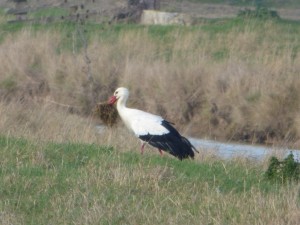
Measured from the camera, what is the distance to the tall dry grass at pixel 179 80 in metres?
18.0

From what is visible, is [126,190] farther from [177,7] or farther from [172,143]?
[177,7]

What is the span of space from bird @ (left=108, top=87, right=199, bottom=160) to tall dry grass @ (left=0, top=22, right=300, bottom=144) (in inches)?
146

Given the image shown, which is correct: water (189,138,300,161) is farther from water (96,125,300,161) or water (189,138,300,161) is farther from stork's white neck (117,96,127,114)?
stork's white neck (117,96,127,114)

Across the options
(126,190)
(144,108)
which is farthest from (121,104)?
(144,108)

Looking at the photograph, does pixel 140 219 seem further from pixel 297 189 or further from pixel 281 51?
pixel 281 51

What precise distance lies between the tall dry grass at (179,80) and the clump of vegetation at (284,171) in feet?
21.9

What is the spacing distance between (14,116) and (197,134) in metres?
3.96

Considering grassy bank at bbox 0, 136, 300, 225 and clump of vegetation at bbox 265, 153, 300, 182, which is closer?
grassy bank at bbox 0, 136, 300, 225

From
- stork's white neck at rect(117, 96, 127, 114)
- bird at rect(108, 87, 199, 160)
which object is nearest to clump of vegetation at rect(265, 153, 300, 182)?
bird at rect(108, 87, 199, 160)

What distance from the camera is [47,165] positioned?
944 centimetres

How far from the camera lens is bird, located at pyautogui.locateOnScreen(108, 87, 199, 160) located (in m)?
11.3

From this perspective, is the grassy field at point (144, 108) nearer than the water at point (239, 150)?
Yes

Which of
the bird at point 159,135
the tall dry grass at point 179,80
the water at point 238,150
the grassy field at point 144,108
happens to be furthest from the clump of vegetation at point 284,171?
the tall dry grass at point 179,80

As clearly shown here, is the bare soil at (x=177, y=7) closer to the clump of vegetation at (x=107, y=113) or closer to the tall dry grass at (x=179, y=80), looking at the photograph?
the tall dry grass at (x=179, y=80)
